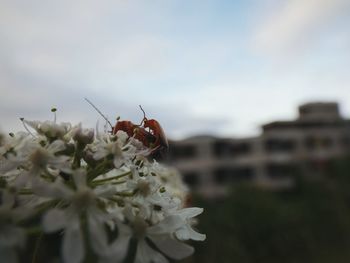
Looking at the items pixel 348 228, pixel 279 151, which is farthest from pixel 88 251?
pixel 279 151

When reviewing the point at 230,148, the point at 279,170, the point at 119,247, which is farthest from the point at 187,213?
the point at 279,170

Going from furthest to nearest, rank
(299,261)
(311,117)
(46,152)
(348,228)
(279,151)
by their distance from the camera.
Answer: (311,117) < (279,151) < (348,228) < (299,261) < (46,152)

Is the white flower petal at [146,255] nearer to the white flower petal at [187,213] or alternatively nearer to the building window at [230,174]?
the white flower petal at [187,213]

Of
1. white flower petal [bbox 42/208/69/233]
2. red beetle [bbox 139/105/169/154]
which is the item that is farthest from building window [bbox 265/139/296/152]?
white flower petal [bbox 42/208/69/233]

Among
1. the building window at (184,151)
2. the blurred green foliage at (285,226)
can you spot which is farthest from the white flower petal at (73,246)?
the building window at (184,151)

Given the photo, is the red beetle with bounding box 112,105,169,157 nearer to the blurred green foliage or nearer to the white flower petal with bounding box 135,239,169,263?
the white flower petal with bounding box 135,239,169,263

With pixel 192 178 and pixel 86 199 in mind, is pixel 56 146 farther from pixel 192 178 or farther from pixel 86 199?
pixel 192 178

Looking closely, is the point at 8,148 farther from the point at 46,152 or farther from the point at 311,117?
the point at 311,117
